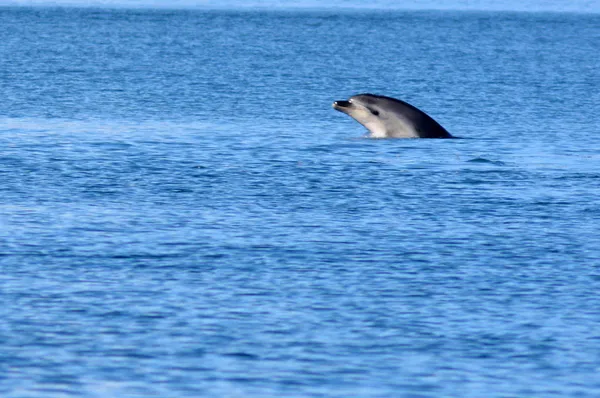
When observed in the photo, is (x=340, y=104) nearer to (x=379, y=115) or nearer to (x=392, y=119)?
(x=379, y=115)

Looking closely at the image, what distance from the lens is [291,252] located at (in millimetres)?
20328

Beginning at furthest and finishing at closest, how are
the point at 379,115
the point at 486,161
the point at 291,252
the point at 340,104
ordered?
the point at 379,115 → the point at 340,104 → the point at 486,161 → the point at 291,252

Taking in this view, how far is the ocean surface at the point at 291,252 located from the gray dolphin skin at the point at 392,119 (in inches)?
21.4

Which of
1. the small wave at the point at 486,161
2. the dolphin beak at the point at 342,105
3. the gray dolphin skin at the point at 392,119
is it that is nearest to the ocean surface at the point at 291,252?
the small wave at the point at 486,161

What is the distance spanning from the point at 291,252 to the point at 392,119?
1482cm

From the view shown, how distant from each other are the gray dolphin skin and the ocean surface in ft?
1.79

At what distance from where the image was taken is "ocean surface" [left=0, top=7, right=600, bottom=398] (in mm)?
14617

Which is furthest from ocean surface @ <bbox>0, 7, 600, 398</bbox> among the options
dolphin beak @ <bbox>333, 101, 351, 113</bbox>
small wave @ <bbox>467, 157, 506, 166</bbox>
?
dolphin beak @ <bbox>333, 101, 351, 113</bbox>

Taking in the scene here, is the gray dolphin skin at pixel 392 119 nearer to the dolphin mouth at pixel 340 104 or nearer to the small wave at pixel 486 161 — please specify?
the dolphin mouth at pixel 340 104

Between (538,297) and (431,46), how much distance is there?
301 ft

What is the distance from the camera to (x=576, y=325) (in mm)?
16531

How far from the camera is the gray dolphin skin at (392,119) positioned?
3422 centimetres

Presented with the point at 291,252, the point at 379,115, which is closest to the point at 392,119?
the point at 379,115

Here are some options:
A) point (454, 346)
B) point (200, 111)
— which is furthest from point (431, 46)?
point (454, 346)
